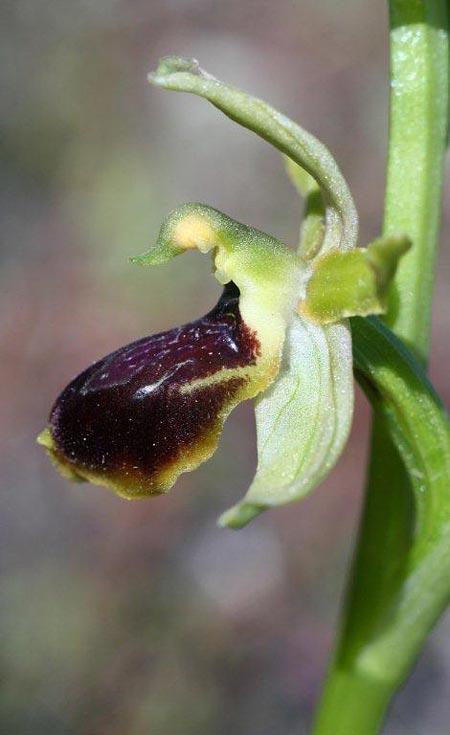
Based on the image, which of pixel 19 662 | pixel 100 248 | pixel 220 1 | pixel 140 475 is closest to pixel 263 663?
pixel 19 662

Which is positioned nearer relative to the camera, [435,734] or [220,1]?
[435,734]

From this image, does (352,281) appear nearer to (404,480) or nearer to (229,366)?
(229,366)

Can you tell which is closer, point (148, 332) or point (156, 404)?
point (156, 404)

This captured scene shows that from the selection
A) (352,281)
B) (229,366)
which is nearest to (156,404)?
(229,366)

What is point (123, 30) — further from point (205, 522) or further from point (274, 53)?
point (205, 522)

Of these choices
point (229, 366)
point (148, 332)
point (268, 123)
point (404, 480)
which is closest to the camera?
point (268, 123)

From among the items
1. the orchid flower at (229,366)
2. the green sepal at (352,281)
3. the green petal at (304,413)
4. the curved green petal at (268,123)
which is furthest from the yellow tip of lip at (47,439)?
the curved green petal at (268,123)
